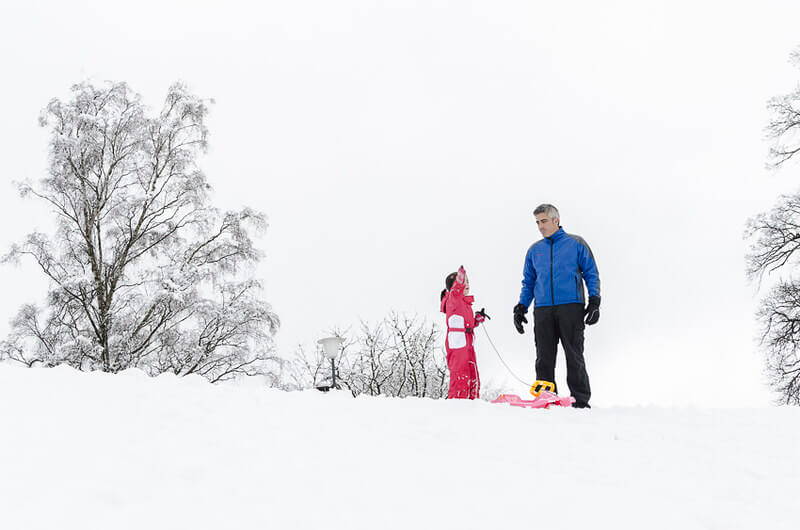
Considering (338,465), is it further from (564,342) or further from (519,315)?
(519,315)

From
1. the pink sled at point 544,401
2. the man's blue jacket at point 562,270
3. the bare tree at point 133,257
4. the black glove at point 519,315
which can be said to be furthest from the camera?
the bare tree at point 133,257

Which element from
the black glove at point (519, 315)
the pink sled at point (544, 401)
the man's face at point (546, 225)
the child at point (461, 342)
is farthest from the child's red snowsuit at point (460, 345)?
the man's face at point (546, 225)

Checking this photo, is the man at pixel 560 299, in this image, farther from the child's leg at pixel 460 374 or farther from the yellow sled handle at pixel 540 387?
the child's leg at pixel 460 374

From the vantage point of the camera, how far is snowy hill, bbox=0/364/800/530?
2748 millimetres

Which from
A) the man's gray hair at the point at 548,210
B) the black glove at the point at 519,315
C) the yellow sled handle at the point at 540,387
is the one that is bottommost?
the yellow sled handle at the point at 540,387

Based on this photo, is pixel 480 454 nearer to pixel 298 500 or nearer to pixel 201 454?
pixel 298 500

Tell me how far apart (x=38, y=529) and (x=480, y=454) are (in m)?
2.53

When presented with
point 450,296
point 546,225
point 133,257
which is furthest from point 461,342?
point 133,257

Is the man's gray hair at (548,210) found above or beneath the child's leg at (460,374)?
above

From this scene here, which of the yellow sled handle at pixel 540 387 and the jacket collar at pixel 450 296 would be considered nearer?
the yellow sled handle at pixel 540 387

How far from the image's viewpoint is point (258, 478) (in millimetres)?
3100

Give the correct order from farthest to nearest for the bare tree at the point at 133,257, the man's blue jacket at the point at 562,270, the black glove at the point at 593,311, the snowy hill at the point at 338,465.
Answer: the bare tree at the point at 133,257
the man's blue jacket at the point at 562,270
the black glove at the point at 593,311
the snowy hill at the point at 338,465

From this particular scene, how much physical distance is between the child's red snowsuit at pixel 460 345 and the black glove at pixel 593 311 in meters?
1.35

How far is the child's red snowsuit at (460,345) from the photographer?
6836mm
